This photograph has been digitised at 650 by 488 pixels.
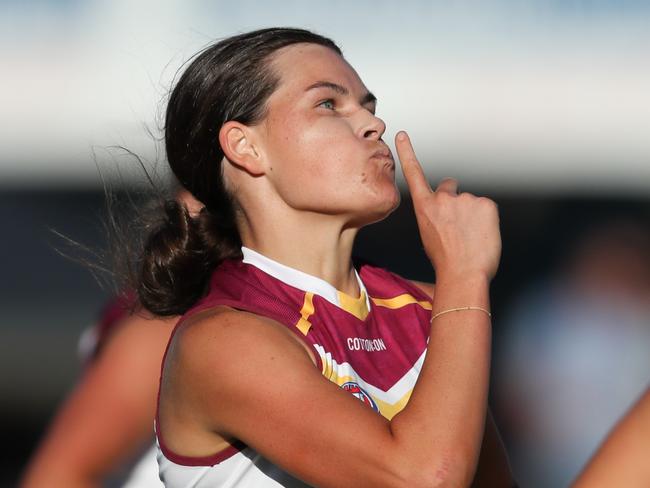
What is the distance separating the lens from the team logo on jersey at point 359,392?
76.5 inches

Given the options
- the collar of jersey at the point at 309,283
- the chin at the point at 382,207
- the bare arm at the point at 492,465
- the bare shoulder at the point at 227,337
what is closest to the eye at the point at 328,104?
the chin at the point at 382,207

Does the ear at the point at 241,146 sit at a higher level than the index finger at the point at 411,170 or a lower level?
lower

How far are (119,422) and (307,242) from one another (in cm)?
65

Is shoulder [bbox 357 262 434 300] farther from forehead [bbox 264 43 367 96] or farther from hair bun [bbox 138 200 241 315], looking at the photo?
forehead [bbox 264 43 367 96]

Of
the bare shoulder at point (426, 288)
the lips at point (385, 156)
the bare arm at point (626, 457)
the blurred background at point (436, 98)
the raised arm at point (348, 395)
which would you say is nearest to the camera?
the bare arm at point (626, 457)

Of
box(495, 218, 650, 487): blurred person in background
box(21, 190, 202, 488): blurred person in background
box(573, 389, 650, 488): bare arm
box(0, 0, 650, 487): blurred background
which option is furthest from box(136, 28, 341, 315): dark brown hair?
box(0, 0, 650, 487): blurred background

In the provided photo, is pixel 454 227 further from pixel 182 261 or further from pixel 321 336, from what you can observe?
pixel 182 261

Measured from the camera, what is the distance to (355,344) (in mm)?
2076

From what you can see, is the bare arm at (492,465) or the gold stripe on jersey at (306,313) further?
the bare arm at (492,465)

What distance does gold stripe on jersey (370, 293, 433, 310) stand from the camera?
2.30m

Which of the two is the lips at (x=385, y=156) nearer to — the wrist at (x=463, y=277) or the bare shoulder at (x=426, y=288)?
the wrist at (x=463, y=277)

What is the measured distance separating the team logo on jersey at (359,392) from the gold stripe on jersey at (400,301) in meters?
0.35

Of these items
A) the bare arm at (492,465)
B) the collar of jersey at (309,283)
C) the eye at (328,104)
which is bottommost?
the bare arm at (492,465)

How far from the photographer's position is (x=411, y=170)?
2.06 meters
